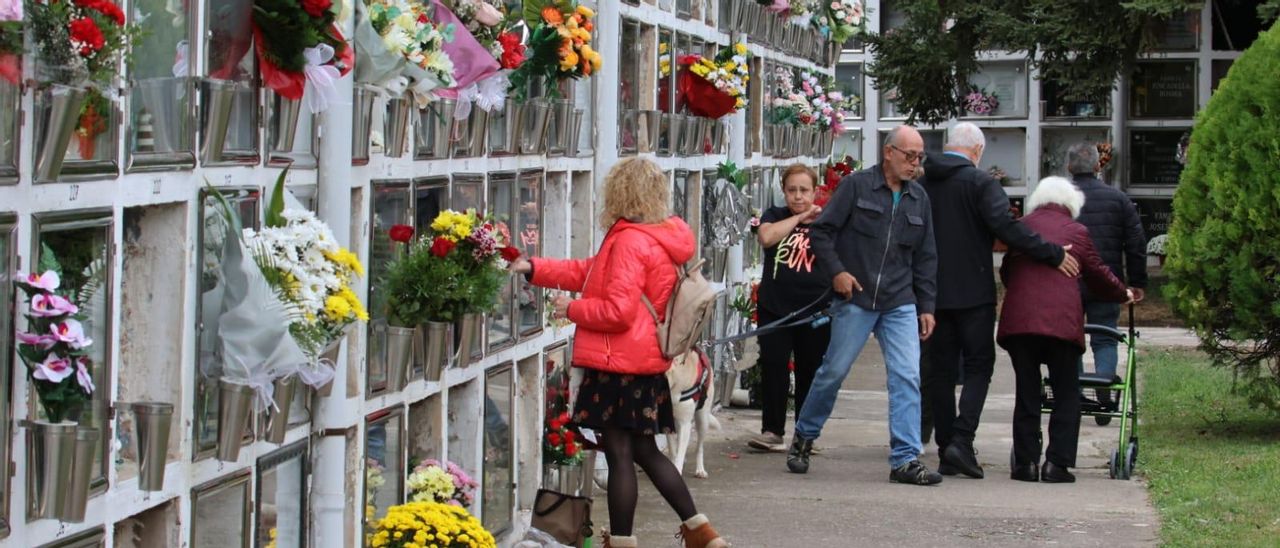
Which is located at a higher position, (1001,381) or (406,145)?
(406,145)

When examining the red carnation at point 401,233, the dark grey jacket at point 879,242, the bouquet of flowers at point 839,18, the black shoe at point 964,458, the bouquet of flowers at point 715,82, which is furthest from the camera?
the bouquet of flowers at point 839,18

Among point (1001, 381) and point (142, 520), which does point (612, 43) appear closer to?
point (142, 520)

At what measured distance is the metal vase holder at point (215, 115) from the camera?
14.5 ft

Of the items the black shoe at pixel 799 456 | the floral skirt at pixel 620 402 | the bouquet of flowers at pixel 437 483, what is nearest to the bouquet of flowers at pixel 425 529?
the bouquet of flowers at pixel 437 483

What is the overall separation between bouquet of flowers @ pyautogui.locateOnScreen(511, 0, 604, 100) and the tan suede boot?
5.28 feet

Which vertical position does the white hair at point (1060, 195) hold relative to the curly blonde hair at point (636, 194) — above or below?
above

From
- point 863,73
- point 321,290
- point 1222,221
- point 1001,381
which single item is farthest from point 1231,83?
point 863,73

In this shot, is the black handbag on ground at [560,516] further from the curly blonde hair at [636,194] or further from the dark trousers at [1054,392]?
the dark trousers at [1054,392]

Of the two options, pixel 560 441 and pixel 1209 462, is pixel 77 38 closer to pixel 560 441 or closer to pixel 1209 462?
pixel 560 441

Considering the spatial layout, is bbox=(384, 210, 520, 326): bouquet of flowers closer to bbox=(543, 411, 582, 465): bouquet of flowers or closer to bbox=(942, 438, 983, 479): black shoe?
bbox=(543, 411, 582, 465): bouquet of flowers

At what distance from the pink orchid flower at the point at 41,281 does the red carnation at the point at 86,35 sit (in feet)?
1.36

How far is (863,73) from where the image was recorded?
87.3ft

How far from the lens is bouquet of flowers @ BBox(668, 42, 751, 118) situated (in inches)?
406

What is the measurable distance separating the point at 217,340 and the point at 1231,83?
6.71 metres
